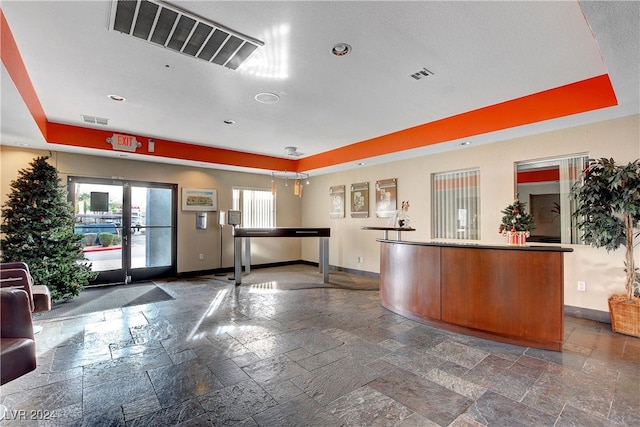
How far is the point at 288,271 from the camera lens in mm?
7520

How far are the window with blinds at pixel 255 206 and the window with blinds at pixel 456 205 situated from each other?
3.80 m

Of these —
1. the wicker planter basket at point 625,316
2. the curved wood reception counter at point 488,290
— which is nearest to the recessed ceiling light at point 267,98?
the curved wood reception counter at point 488,290

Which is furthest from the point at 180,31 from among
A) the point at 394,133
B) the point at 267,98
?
the point at 394,133

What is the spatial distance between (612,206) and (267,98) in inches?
161

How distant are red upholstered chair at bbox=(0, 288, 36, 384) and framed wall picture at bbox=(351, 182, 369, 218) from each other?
5708 millimetres

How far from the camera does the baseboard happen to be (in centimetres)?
382

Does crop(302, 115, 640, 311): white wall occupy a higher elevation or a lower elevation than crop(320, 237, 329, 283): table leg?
higher

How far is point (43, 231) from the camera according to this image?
4.53 m

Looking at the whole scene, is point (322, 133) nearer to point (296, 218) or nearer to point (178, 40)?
point (178, 40)

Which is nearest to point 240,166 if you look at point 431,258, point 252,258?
point 252,258

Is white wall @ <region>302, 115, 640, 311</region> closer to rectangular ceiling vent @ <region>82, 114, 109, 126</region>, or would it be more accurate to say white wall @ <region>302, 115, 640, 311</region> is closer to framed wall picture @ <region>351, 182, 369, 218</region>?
framed wall picture @ <region>351, 182, 369, 218</region>

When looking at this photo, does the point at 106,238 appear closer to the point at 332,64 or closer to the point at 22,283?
the point at 22,283

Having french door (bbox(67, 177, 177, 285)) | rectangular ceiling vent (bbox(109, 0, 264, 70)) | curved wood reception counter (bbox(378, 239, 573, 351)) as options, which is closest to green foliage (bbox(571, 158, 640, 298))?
curved wood reception counter (bbox(378, 239, 573, 351))

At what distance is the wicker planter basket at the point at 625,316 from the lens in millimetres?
3344
